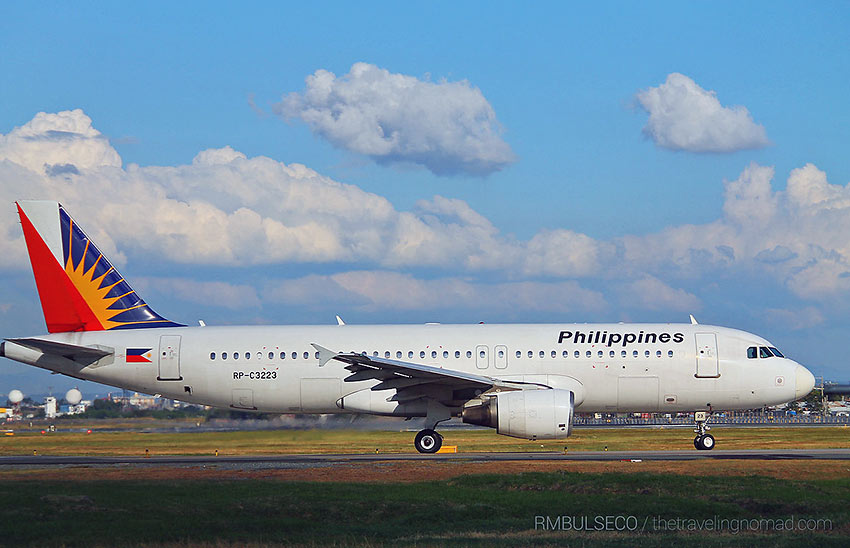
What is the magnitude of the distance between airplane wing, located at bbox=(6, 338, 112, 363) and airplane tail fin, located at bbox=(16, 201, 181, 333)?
3.98 feet

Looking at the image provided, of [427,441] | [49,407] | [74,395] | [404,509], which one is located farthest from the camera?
[49,407]

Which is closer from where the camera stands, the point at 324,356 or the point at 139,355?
the point at 324,356

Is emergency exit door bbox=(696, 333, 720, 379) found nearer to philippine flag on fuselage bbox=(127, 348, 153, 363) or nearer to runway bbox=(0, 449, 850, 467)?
runway bbox=(0, 449, 850, 467)

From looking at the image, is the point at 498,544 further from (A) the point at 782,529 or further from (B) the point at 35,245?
(B) the point at 35,245

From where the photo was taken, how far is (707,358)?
99.8 ft

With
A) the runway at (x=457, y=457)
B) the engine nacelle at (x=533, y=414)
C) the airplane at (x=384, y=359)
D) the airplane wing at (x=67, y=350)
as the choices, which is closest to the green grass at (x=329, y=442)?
the runway at (x=457, y=457)

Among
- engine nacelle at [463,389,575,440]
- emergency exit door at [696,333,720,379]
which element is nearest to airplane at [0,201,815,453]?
emergency exit door at [696,333,720,379]

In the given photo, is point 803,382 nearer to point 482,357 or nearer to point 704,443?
point 704,443

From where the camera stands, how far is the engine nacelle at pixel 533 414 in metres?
27.4

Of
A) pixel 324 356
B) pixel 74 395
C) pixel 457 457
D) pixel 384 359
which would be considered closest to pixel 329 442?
pixel 384 359

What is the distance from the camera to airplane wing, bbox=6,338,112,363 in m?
30.6

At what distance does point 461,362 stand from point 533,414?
387 centimetres

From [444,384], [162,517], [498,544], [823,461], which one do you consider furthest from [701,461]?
[162,517]

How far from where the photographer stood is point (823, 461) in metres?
26.0
